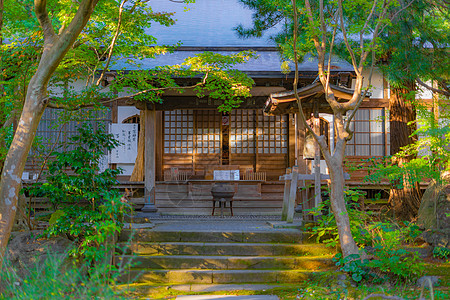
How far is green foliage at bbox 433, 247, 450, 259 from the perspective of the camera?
22.8ft

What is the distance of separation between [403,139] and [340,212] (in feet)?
15.3

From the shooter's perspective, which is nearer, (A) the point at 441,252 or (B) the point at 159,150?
(A) the point at 441,252

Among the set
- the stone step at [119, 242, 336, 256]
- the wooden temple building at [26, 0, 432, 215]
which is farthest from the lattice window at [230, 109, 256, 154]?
the stone step at [119, 242, 336, 256]

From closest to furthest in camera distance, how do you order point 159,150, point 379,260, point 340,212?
1. point 379,260
2. point 340,212
3. point 159,150

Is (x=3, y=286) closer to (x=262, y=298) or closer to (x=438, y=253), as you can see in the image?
(x=262, y=298)

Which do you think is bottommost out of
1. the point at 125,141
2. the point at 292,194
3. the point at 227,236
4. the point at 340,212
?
the point at 227,236

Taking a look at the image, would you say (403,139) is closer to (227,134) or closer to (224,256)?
(224,256)

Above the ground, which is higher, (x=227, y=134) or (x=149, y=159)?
(x=227, y=134)

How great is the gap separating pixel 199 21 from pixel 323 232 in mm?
11374

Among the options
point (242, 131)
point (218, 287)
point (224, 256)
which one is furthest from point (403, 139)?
point (242, 131)

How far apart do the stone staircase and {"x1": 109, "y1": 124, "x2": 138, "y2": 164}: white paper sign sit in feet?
22.1

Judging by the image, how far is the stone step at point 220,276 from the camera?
6.05m

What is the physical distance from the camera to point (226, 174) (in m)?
14.0

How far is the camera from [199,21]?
15680 mm
